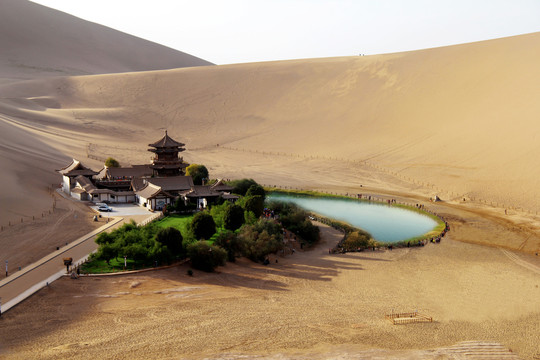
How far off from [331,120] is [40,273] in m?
56.6

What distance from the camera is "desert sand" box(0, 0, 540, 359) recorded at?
61.1ft

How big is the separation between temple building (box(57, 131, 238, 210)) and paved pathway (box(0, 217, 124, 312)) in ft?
31.1

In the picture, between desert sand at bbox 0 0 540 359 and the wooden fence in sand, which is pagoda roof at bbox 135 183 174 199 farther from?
the wooden fence in sand

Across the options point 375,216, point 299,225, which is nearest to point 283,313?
point 299,225

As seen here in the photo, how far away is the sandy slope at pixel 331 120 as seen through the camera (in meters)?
49.8

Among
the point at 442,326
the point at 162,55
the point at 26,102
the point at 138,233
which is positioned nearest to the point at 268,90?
the point at 26,102

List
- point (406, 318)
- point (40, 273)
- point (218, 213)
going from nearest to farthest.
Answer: point (406, 318) < point (40, 273) < point (218, 213)

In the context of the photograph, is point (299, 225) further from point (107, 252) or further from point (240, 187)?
point (107, 252)

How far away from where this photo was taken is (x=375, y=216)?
3866 centimetres

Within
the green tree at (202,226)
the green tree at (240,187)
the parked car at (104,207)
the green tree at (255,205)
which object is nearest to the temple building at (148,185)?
the green tree at (240,187)

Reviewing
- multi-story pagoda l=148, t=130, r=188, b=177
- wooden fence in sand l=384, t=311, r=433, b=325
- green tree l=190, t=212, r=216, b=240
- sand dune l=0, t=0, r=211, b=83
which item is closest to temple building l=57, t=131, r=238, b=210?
multi-story pagoda l=148, t=130, r=188, b=177

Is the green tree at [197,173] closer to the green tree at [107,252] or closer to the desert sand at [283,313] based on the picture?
the desert sand at [283,313]

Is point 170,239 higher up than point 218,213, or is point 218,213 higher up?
point 218,213

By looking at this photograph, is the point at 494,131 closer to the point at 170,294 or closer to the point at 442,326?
the point at 442,326
